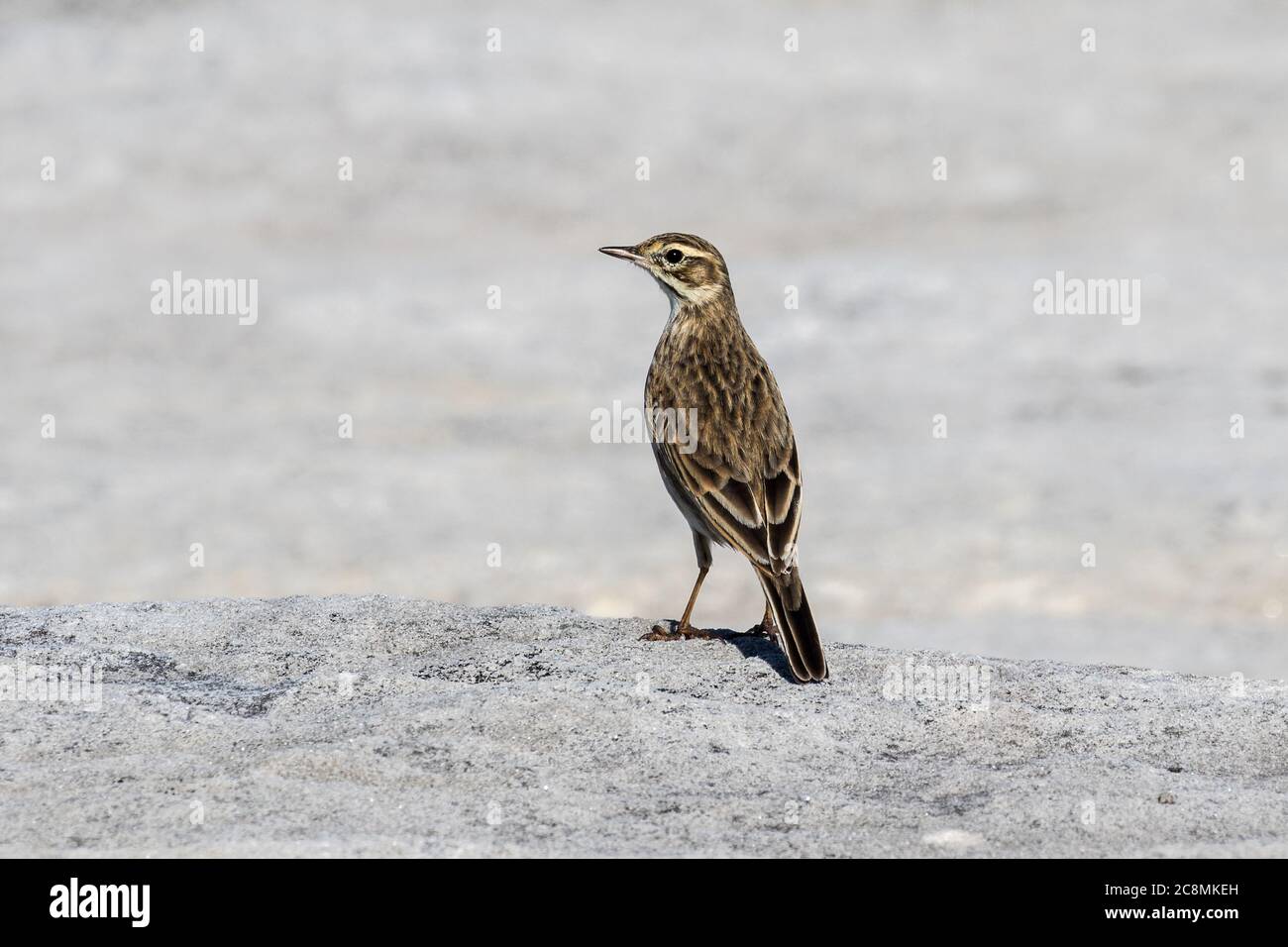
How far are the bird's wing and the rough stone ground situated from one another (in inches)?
18.7

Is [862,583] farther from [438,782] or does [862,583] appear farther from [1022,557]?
[438,782]

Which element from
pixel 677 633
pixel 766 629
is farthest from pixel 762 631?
pixel 677 633

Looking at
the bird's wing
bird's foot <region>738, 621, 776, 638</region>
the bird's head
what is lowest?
bird's foot <region>738, 621, 776, 638</region>

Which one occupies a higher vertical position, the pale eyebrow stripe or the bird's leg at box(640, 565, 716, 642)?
the pale eyebrow stripe

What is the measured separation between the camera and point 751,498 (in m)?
7.68

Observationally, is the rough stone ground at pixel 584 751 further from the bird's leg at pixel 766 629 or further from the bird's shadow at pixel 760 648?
the bird's leg at pixel 766 629

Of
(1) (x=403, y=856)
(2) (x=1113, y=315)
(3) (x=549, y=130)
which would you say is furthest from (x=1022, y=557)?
(3) (x=549, y=130)

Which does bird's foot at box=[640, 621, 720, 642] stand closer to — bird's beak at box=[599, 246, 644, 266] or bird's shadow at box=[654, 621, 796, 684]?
bird's shadow at box=[654, 621, 796, 684]

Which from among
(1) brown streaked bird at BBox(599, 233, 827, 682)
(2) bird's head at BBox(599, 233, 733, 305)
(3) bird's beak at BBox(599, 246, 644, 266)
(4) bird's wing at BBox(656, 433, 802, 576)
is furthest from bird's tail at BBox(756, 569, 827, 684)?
(3) bird's beak at BBox(599, 246, 644, 266)

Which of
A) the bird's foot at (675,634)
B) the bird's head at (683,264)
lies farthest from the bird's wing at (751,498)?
the bird's head at (683,264)

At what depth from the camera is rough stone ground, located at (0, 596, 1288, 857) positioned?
538 centimetres

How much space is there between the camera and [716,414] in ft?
26.6

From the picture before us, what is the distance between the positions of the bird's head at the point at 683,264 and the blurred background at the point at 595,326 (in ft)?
17.7
